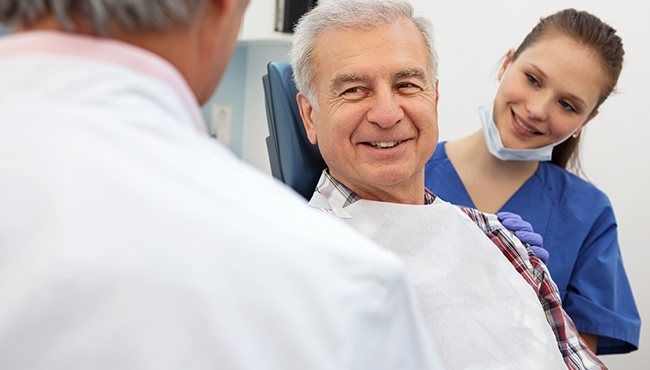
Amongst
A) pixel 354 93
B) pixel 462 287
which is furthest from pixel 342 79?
pixel 462 287

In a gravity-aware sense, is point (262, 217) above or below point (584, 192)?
above

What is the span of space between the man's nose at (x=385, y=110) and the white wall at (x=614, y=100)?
2.18ft

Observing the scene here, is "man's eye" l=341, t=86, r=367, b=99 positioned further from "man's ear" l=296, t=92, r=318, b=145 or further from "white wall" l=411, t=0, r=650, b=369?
"white wall" l=411, t=0, r=650, b=369

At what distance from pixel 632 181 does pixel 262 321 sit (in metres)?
1.75

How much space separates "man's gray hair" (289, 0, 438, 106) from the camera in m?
1.18

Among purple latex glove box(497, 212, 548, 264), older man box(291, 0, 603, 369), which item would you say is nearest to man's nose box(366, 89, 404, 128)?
older man box(291, 0, 603, 369)

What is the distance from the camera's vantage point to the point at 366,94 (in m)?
1.19

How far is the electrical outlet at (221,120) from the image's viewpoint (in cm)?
284

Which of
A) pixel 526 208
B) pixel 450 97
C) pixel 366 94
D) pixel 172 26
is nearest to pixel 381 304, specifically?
pixel 172 26

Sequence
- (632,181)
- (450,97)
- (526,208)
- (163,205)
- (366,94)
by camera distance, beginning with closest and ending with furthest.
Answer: (163,205) → (366,94) → (526,208) → (632,181) → (450,97)

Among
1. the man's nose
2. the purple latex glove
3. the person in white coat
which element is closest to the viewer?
the person in white coat

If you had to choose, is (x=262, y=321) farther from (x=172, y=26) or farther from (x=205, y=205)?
(x=172, y=26)

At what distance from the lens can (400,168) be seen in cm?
117

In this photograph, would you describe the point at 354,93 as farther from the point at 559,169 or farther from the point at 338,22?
the point at 559,169
